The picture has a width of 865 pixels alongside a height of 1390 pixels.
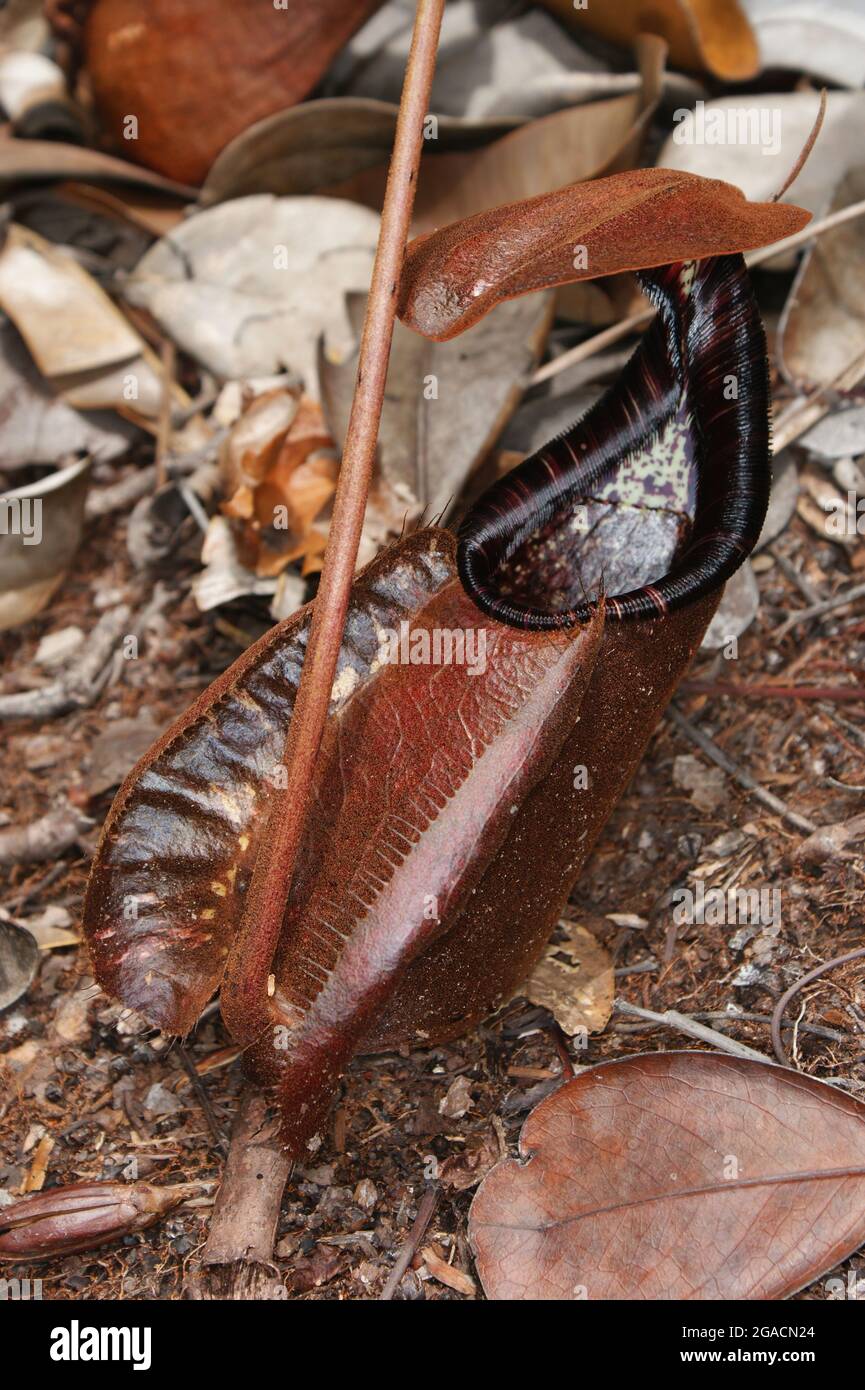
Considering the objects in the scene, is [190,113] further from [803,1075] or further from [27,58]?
[803,1075]

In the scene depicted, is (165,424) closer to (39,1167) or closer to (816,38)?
(39,1167)

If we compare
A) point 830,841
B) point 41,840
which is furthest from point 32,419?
point 830,841

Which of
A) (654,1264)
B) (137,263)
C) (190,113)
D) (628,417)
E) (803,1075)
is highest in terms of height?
(190,113)

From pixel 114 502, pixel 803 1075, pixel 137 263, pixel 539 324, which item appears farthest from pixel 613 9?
pixel 803 1075

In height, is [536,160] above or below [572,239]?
above

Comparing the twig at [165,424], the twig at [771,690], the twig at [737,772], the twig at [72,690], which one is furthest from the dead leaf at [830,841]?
the twig at [165,424]

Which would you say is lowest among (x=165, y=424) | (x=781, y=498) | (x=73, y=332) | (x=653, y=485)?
(x=653, y=485)
